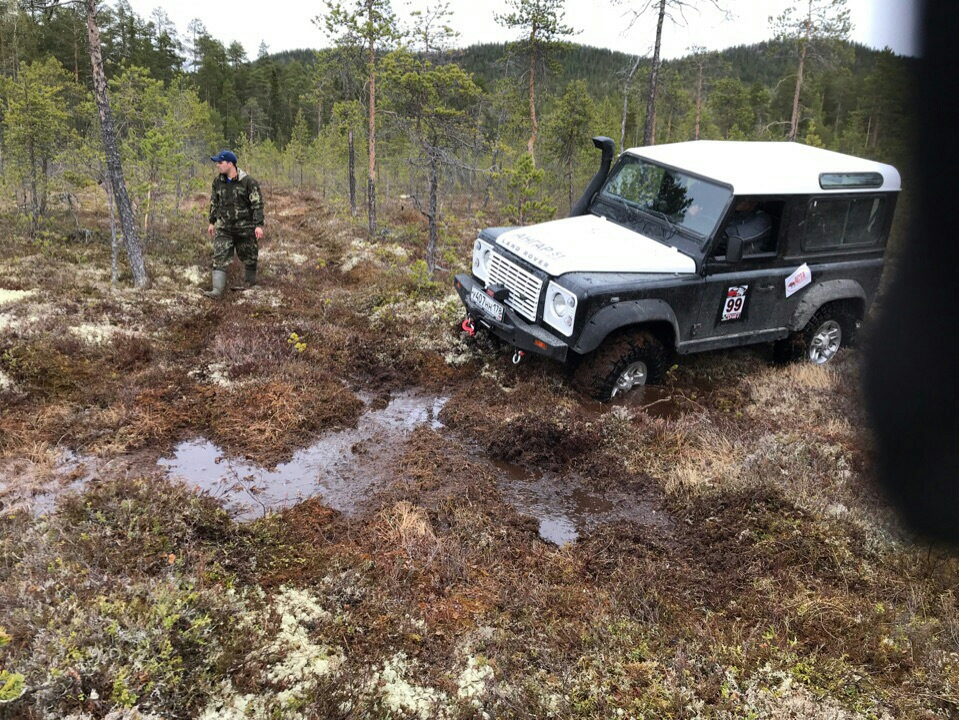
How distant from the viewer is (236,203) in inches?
375

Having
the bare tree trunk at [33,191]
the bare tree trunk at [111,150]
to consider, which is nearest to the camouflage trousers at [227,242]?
the bare tree trunk at [111,150]

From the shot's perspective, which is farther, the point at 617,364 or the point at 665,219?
the point at 665,219

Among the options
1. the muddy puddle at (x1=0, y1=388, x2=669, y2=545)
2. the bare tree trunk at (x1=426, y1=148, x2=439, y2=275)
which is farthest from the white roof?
the bare tree trunk at (x1=426, y1=148, x2=439, y2=275)

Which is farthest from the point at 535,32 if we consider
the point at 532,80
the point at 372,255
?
the point at 372,255

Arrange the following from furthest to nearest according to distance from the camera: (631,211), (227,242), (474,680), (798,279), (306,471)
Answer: (227,242) < (631,211) < (798,279) < (306,471) < (474,680)

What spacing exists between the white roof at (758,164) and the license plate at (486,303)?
2770 mm

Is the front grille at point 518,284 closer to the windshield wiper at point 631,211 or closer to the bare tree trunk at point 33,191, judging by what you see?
the windshield wiper at point 631,211

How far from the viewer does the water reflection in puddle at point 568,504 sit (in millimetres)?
4914

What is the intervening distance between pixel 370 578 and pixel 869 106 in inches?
148

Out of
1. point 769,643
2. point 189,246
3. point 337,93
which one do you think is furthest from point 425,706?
point 337,93

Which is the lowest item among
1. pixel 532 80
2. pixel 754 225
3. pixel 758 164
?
pixel 754 225

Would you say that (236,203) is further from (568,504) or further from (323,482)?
(568,504)

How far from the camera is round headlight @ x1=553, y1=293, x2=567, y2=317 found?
20.1ft

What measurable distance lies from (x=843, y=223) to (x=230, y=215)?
8969mm
